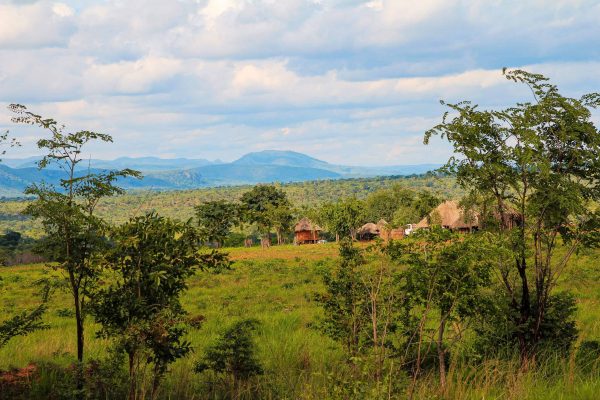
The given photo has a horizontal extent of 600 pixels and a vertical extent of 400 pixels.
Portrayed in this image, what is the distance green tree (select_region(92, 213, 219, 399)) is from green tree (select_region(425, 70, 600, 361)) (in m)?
5.04

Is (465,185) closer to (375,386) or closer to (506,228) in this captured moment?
(506,228)

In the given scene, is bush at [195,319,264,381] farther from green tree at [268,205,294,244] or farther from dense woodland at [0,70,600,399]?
green tree at [268,205,294,244]

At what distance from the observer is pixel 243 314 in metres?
21.0

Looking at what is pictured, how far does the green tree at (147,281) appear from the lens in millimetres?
7184

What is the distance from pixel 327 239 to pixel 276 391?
10909cm

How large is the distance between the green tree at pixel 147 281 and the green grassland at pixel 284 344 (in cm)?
155

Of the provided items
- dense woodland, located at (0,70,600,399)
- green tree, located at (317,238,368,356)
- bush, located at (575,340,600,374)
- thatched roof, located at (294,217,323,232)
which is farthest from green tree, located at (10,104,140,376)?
thatched roof, located at (294,217,323,232)

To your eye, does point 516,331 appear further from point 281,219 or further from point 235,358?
point 281,219

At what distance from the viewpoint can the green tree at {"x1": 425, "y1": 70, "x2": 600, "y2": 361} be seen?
962 centimetres

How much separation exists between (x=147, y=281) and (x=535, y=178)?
6582mm

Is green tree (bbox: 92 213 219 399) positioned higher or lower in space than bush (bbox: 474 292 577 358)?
higher

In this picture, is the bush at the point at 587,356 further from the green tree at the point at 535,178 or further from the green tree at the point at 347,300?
the green tree at the point at 347,300

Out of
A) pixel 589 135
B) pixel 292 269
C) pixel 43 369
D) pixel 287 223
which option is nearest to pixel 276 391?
pixel 43 369

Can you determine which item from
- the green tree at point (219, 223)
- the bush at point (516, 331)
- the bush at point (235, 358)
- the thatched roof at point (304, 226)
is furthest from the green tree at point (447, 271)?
the thatched roof at point (304, 226)
